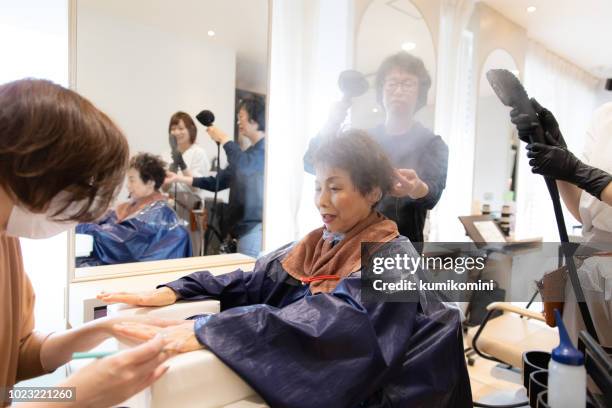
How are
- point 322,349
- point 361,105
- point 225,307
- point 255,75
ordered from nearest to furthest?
1. point 322,349
2. point 225,307
3. point 361,105
4. point 255,75

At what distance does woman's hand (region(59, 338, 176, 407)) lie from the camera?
581mm

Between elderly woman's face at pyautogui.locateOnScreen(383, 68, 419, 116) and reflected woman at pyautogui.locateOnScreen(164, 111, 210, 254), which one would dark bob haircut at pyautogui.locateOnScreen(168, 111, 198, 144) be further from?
elderly woman's face at pyautogui.locateOnScreen(383, 68, 419, 116)

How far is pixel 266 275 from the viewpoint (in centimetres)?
145

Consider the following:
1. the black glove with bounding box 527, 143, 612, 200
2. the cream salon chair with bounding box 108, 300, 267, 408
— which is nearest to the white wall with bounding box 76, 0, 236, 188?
the cream salon chair with bounding box 108, 300, 267, 408

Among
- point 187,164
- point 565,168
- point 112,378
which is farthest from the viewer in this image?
point 187,164

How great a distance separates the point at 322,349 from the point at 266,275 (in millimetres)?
545

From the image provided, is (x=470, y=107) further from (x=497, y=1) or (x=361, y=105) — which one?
(x=361, y=105)

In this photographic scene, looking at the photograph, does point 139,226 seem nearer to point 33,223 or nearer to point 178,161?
point 178,161

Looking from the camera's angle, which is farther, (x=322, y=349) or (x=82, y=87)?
(x=82, y=87)

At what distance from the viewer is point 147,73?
6.08 feet

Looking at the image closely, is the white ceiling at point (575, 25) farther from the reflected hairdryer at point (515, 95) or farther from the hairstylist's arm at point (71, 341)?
the hairstylist's arm at point (71, 341)

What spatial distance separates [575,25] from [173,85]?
3365 millimetres

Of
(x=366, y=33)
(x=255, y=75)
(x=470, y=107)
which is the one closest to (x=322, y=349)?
(x=255, y=75)

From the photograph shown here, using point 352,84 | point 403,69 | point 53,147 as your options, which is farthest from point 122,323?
point 352,84
